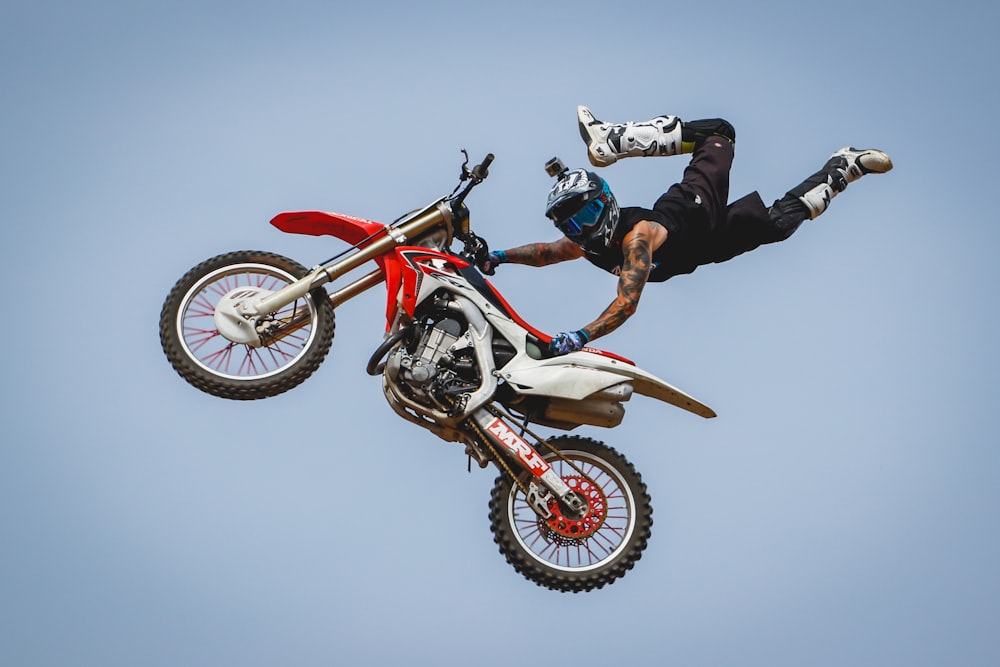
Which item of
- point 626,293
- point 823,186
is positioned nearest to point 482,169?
point 626,293

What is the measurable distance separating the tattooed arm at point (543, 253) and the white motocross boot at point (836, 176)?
1909 mm

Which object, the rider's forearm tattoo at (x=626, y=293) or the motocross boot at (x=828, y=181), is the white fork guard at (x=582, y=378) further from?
the motocross boot at (x=828, y=181)

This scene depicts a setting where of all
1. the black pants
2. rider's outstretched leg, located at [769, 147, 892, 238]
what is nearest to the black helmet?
the black pants

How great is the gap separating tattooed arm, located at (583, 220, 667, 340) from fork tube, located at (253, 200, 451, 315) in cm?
140

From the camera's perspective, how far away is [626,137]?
40.2 feet

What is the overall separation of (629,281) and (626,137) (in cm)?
143

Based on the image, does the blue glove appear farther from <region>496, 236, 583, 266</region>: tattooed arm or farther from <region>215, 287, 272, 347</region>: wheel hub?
<region>215, 287, 272, 347</region>: wheel hub

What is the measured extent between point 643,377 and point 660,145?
2117 millimetres

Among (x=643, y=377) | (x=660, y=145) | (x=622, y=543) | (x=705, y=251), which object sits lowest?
(x=622, y=543)

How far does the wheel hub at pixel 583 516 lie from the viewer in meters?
11.4

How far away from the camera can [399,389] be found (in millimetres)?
11203

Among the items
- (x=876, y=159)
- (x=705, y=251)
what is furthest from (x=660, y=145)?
(x=876, y=159)

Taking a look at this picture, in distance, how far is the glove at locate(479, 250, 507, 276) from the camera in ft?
41.1

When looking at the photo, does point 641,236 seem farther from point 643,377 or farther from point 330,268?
point 330,268
